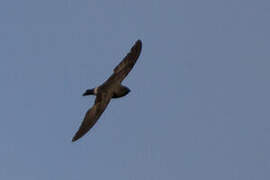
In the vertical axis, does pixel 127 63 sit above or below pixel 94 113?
above

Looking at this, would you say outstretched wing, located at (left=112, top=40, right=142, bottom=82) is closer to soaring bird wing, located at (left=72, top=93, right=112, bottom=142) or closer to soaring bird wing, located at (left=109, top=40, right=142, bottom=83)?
soaring bird wing, located at (left=109, top=40, right=142, bottom=83)

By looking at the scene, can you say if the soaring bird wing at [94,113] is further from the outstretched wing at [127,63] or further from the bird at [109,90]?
the outstretched wing at [127,63]

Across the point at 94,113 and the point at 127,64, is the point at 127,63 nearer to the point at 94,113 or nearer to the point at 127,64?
the point at 127,64

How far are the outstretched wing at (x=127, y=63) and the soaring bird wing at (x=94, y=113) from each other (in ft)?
5.06

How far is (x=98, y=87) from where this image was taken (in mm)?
34438

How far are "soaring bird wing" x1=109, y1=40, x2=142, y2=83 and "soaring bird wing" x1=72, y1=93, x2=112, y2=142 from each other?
1460 mm

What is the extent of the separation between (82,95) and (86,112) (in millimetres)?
1285

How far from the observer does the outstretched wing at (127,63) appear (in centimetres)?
3544

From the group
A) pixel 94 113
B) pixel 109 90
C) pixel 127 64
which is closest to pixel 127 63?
pixel 127 64

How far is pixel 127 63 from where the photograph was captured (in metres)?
36.3

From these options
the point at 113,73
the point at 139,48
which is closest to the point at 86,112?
the point at 113,73

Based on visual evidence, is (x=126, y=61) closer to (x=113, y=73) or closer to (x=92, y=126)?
(x=113, y=73)

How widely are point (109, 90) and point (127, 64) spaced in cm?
228

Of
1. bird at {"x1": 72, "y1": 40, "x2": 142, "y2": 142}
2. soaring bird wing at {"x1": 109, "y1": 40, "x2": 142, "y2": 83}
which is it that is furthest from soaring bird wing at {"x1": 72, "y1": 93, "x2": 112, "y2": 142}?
soaring bird wing at {"x1": 109, "y1": 40, "x2": 142, "y2": 83}
